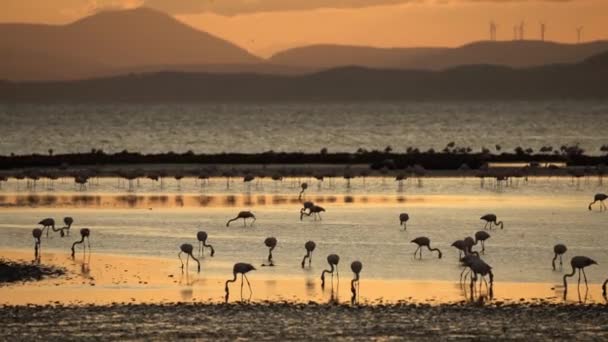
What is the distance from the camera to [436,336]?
725 inches

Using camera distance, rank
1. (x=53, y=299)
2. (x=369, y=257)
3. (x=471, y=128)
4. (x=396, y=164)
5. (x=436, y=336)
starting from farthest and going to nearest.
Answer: (x=471, y=128) → (x=396, y=164) → (x=369, y=257) → (x=53, y=299) → (x=436, y=336)

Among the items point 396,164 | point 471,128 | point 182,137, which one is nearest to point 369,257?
point 396,164

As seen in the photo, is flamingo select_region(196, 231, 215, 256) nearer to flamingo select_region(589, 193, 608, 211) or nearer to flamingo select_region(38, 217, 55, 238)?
flamingo select_region(38, 217, 55, 238)

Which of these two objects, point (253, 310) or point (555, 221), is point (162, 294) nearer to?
point (253, 310)

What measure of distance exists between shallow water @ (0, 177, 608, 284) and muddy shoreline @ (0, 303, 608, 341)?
395 centimetres

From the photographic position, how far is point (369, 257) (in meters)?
27.9

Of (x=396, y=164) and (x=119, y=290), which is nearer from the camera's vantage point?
(x=119, y=290)

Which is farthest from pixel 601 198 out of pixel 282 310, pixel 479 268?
pixel 282 310

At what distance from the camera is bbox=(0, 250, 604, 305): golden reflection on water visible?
Answer: 22.1m

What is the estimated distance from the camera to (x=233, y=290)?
2328 cm

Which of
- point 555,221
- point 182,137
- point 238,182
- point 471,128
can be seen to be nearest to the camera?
point 555,221

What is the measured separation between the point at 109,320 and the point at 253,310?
7.88ft

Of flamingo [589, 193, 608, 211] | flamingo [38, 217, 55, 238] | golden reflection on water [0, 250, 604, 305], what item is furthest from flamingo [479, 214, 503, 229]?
flamingo [38, 217, 55, 238]

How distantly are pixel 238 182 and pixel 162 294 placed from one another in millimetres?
28148
